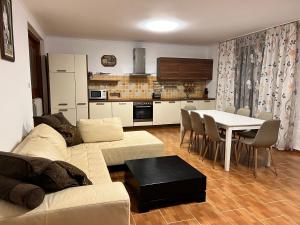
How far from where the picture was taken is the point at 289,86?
411 cm

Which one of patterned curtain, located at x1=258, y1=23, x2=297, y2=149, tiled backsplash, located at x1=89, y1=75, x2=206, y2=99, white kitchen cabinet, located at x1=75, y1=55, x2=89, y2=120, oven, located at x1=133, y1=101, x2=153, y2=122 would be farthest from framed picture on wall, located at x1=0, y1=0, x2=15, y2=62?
patterned curtain, located at x1=258, y1=23, x2=297, y2=149

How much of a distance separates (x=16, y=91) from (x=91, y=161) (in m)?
1.16

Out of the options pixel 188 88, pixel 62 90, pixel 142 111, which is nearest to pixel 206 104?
pixel 188 88

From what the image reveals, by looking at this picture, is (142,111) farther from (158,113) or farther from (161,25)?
(161,25)

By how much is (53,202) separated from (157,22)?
3.48 meters

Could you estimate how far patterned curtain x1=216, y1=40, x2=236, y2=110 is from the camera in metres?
5.65

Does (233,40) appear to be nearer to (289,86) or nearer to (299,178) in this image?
(289,86)

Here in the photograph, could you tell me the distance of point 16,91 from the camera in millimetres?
2516

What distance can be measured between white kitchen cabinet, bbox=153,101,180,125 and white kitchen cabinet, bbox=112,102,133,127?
661mm

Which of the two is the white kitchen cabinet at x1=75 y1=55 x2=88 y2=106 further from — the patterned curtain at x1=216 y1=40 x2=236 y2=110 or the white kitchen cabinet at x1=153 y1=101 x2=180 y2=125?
the patterned curtain at x1=216 y1=40 x2=236 y2=110

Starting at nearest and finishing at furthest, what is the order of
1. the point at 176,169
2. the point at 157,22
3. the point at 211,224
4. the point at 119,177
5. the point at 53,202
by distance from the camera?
the point at 53,202 → the point at 211,224 → the point at 176,169 → the point at 119,177 → the point at 157,22

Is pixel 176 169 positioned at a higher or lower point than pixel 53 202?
lower

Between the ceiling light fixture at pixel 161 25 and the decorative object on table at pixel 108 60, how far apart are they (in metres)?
1.81

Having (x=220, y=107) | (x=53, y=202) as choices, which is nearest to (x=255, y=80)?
(x=220, y=107)
